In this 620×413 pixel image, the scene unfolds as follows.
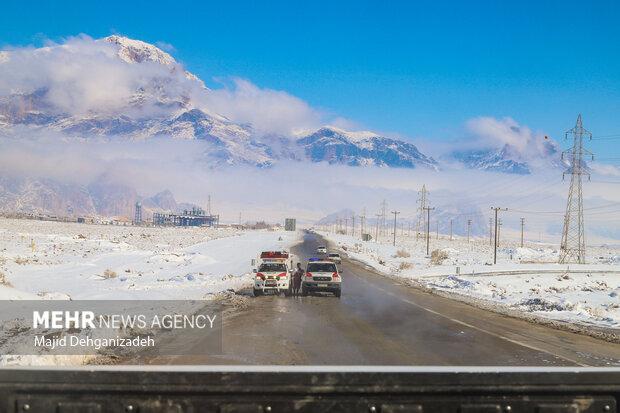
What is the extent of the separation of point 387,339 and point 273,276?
1350 centimetres

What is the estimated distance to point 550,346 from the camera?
15.0 metres

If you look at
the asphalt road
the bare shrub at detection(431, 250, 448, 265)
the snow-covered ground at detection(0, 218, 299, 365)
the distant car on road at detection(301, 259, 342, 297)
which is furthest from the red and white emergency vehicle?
the bare shrub at detection(431, 250, 448, 265)

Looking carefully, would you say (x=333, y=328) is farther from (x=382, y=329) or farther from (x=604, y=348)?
(x=604, y=348)

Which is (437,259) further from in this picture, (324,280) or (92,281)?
(92,281)

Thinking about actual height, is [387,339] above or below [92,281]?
above

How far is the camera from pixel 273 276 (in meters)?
28.2

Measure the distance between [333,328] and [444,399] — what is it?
587 inches

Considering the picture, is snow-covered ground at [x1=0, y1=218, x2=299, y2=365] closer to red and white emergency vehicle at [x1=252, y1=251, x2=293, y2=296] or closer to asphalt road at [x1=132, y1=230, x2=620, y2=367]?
red and white emergency vehicle at [x1=252, y1=251, x2=293, y2=296]

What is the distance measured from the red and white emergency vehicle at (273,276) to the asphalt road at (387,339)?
212 cm

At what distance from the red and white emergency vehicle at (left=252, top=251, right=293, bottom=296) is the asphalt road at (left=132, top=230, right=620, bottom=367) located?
2.12 metres

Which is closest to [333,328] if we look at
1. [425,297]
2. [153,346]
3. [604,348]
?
[153,346]

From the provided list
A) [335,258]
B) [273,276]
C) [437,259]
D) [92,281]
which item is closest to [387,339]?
[273,276]

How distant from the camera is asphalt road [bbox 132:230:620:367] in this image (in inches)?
476

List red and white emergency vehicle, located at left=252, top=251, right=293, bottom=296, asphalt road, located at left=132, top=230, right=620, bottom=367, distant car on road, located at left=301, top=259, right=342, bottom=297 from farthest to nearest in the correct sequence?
1. distant car on road, located at left=301, top=259, right=342, bottom=297
2. red and white emergency vehicle, located at left=252, top=251, right=293, bottom=296
3. asphalt road, located at left=132, top=230, right=620, bottom=367
